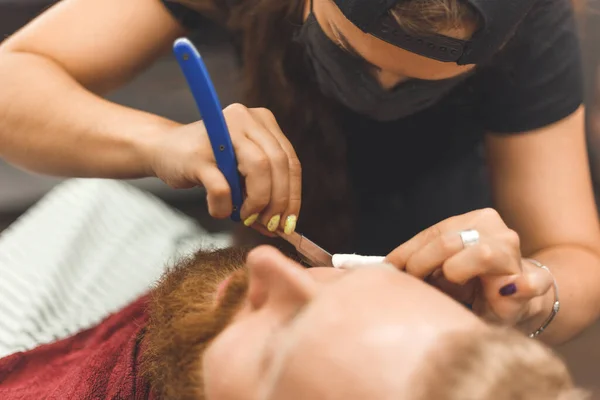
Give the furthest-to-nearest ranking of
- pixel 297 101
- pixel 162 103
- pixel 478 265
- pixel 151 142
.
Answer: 1. pixel 162 103
2. pixel 297 101
3. pixel 151 142
4. pixel 478 265

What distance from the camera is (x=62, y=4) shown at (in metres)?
0.75

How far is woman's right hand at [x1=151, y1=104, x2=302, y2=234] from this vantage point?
528 mm

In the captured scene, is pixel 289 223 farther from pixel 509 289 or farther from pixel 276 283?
pixel 509 289

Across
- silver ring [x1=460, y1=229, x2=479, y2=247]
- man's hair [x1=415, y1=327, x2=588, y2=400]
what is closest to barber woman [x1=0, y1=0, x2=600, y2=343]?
silver ring [x1=460, y1=229, x2=479, y2=247]

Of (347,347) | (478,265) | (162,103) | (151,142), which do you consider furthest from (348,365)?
(162,103)

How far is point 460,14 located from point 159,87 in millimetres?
1092

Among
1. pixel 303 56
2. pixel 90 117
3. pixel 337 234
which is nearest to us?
pixel 90 117

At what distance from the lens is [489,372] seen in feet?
1.20

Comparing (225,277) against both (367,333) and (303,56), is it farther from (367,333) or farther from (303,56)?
(303,56)

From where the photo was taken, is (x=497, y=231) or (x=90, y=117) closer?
(x=497, y=231)

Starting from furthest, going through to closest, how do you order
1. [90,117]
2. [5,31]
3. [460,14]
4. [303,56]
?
[5,31]
[303,56]
[90,117]
[460,14]

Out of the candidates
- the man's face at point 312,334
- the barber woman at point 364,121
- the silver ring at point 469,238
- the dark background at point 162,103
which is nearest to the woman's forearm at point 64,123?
the barber woman at point 364,121

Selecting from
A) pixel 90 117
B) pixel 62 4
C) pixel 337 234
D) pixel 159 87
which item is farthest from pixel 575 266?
pixel 159 87

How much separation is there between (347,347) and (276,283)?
0.09 metres
